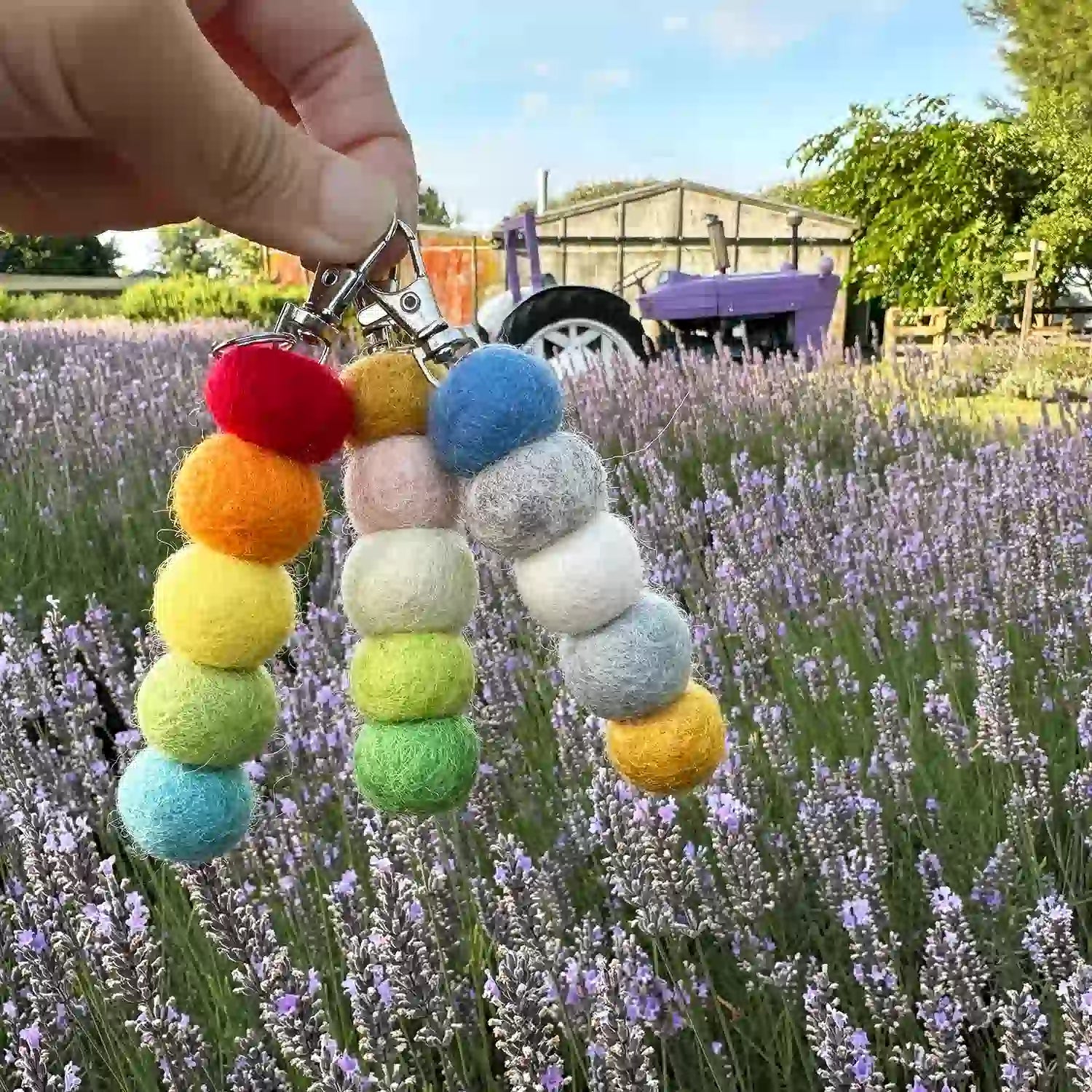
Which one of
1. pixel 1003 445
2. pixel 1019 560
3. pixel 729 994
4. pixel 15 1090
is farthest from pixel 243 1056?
pixel 1003 445

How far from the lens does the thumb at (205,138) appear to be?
0.68 m

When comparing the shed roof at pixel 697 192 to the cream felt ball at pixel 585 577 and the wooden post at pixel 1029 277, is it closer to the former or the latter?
the wooden post at pixel 1029 277

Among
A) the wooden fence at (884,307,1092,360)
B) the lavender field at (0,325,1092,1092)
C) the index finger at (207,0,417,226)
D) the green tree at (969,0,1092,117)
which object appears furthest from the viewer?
the green tree at (969,0,1092,117)

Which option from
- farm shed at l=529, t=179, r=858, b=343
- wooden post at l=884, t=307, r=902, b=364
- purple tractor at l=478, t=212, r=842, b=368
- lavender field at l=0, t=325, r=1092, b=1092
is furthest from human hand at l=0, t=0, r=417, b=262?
wooden post at l=884, t=307, r=902, b=364

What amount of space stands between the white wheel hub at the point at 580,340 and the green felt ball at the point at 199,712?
5639 mm

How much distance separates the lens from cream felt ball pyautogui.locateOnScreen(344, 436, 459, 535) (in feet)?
2.63

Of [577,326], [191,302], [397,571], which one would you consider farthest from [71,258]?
[397,571]

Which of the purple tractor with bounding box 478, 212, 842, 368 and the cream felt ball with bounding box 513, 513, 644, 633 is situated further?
the purple tractor with bounding box 478, 212, 842, 368

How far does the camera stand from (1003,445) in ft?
12.0

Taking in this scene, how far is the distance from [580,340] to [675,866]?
559cm

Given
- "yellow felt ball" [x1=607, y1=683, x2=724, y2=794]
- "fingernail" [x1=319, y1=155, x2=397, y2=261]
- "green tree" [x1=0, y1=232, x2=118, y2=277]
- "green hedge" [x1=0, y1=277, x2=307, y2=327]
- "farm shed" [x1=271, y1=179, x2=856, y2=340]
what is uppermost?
"green tree" [x1=0, y1=232, x2=118, y2=277]

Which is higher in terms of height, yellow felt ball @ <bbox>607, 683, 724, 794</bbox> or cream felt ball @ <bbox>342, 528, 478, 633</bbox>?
cream felt ball @ <bbox>342, 528, 478, 633</bbox>

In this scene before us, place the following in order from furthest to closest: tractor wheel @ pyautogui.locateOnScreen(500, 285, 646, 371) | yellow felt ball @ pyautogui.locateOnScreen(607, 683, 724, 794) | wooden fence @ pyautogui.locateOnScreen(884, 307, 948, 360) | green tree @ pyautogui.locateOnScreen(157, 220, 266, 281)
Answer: green tree @ pyautogui.locateOnScreen(157, 220, 266, 281)
wooden fence @ pyautogui.locateOnScreen(884, 307, 948, 360)
tractor wheel @ pyautogui.locateOnScreen(500, 285, 646, 371)
yellow felt ball @ pyautogui.locateOnScreen(607, 683, 724, 794)

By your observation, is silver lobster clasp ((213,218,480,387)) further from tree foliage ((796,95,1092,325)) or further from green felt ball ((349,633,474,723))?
tree foliage ((796,95,1092,325))
